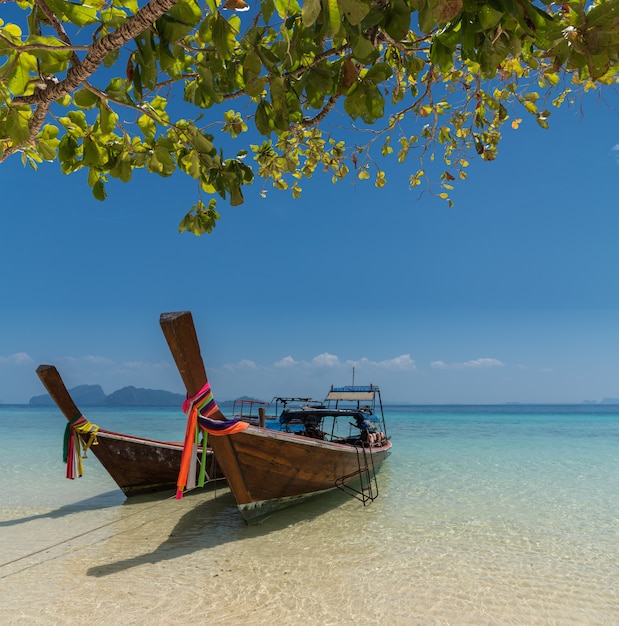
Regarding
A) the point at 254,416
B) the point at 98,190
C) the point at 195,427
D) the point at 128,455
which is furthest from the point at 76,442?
the point at 254,416

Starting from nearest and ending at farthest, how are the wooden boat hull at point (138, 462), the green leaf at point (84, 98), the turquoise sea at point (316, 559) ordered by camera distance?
the green leaf at point (84, 98), the turquoise sea at point (316, 559), the wooden boat hull at point (138, 462)

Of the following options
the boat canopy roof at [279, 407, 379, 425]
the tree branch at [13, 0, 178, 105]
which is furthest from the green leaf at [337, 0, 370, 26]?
the boat canopy roof at [279, 407, 379, 425]

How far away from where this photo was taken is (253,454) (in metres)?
6.14

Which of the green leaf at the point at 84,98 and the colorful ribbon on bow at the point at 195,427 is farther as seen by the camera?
the colorful ribbon on bow at the point at 195,427

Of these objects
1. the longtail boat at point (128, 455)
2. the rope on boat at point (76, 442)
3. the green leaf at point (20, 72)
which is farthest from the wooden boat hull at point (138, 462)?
the green leaf at point (20, 72)

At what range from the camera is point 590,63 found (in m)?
1.77

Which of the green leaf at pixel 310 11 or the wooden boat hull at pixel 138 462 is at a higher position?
the green leaf at pixel 310 11

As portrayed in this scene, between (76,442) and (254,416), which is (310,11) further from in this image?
(254,416)

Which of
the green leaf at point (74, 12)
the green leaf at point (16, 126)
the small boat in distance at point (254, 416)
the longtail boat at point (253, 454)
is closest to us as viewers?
the green leaf at point (74, 12)

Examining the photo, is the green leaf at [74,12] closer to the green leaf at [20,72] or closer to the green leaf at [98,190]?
the green leaf at [20,72]

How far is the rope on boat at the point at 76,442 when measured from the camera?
23.4 ft

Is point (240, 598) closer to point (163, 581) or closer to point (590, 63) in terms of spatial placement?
point (163, 581)

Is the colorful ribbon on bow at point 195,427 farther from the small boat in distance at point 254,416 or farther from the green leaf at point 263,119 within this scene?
the green leaf at point 263,119

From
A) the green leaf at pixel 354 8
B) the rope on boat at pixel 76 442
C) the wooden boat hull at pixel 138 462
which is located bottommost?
the wooden boat hull at pixel 138 462
